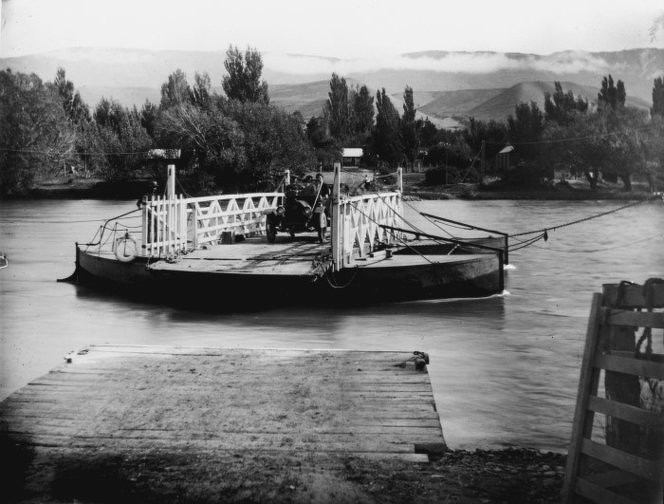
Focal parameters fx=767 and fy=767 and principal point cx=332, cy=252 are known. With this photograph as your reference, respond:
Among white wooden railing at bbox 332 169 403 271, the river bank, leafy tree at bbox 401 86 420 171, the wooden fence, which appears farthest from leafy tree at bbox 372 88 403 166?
the wooden fence

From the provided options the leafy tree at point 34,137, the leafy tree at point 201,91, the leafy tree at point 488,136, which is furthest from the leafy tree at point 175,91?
the leafy tree at point 488,136

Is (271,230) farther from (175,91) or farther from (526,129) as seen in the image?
(526,129)

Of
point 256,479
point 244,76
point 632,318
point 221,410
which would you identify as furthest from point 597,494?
point 244,76

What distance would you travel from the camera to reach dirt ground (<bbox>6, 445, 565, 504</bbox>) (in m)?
A: 4.87

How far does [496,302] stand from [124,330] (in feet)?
26.7

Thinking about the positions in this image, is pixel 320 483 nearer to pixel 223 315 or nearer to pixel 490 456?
pixel 490 456

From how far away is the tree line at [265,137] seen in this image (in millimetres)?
42875

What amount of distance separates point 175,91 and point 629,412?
53635mm

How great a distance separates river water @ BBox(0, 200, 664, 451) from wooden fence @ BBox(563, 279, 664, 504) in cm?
307

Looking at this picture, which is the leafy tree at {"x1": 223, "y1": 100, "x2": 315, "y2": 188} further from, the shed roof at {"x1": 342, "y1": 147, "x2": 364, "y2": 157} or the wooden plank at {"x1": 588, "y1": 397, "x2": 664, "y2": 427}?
the wooden plank at {"x1": 588, "y1": 397, "x2": 664, "y2": 427}

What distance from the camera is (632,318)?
4137 millimetres

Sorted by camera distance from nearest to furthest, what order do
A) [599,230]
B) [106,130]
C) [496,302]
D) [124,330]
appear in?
[124,330], [496,302], [599,230], [106,130]

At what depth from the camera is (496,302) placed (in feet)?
56.9

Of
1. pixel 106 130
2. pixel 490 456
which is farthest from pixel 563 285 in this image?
pixel 106 130
